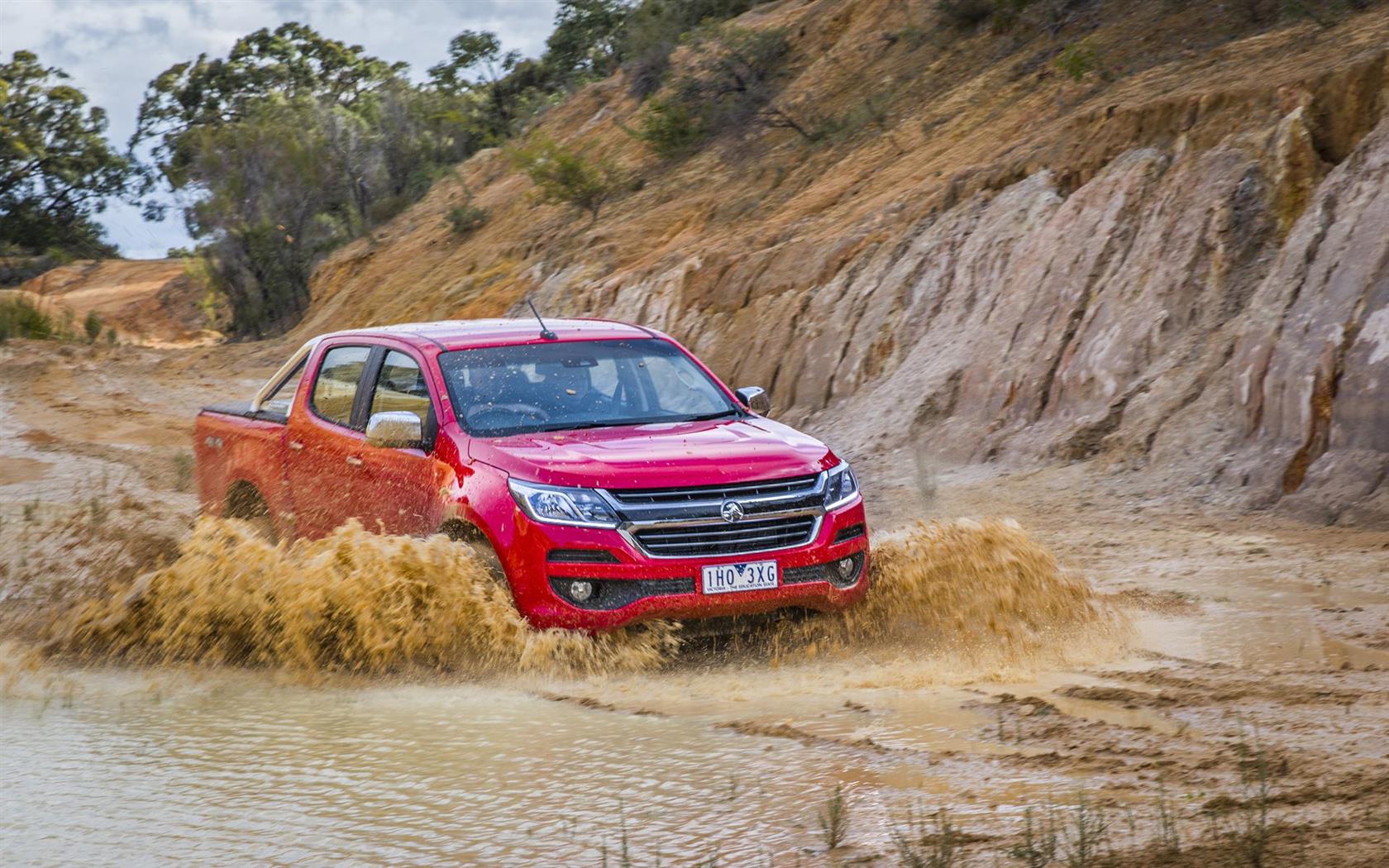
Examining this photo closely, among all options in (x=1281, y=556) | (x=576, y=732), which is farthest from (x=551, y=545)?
(x=1281, y=556)

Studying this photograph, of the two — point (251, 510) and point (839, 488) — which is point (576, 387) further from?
point (251, 510)

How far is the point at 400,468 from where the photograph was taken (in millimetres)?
7258

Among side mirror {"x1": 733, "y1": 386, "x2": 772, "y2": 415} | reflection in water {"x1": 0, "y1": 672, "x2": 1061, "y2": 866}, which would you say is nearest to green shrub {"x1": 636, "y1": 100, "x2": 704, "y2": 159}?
side mirror {"x1": 733, "y1": 386, "x2": 772, "y2": 415}

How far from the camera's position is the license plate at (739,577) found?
6.41 meters

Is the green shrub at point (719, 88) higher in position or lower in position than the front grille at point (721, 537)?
higher

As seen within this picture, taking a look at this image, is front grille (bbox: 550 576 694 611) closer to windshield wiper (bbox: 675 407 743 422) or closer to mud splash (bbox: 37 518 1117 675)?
mud splash (bbox: 37 518 1117 675)

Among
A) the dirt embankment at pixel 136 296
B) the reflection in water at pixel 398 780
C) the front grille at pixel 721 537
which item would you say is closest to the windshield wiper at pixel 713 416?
the front grille at pixel 721 537

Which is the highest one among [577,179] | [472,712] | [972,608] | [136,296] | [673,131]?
[673,131]

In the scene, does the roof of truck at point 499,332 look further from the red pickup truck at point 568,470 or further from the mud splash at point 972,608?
the mud splash at point 972,608

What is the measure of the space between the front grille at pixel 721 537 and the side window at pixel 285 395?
2.98m

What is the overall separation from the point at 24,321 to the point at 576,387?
3556 cm

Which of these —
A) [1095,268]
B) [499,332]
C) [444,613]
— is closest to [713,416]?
[499,332]

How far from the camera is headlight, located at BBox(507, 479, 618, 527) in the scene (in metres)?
6.37

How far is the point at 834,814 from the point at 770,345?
1407 centimetres
